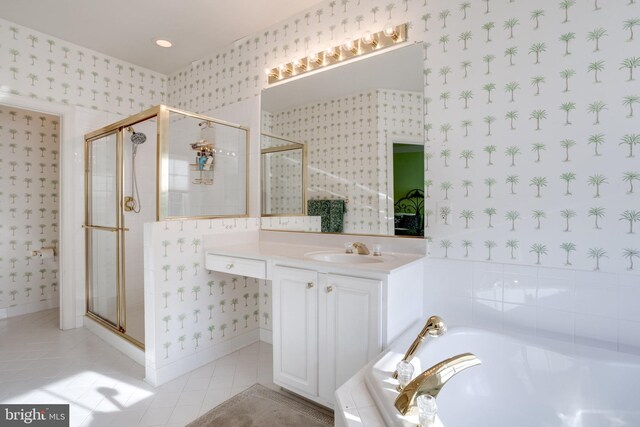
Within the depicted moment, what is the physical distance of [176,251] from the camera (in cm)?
208

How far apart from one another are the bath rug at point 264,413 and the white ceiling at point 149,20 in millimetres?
2662

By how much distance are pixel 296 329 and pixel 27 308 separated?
11.1 ft

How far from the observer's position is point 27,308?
332 cm

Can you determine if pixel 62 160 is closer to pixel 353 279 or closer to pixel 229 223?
pixel 229 223

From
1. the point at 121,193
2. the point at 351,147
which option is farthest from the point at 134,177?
the point at 351,147

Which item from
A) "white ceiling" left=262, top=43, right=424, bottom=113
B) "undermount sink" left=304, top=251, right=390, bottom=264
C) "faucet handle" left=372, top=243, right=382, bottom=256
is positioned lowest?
"undermount sink" left=304, top=251, right=390, bottom=264

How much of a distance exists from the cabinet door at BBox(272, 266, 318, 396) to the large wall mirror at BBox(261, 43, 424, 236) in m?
0.58

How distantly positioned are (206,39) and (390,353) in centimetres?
289

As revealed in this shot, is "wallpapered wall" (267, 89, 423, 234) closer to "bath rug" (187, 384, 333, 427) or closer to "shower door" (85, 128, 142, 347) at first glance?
"bath rug" (187, 384, 333, 427)

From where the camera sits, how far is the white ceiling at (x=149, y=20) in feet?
7.59

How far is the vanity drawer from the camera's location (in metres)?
1.92

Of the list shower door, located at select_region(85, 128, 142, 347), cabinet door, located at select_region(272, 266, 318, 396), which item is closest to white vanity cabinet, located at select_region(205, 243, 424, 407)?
cabinet door, located at select_region(272, 266, 318, 396)

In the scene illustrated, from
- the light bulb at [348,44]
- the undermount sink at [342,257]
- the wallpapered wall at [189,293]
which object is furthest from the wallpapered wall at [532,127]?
the wallpapered wall at [189,293]

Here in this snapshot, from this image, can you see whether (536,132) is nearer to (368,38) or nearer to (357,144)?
(357,144)
